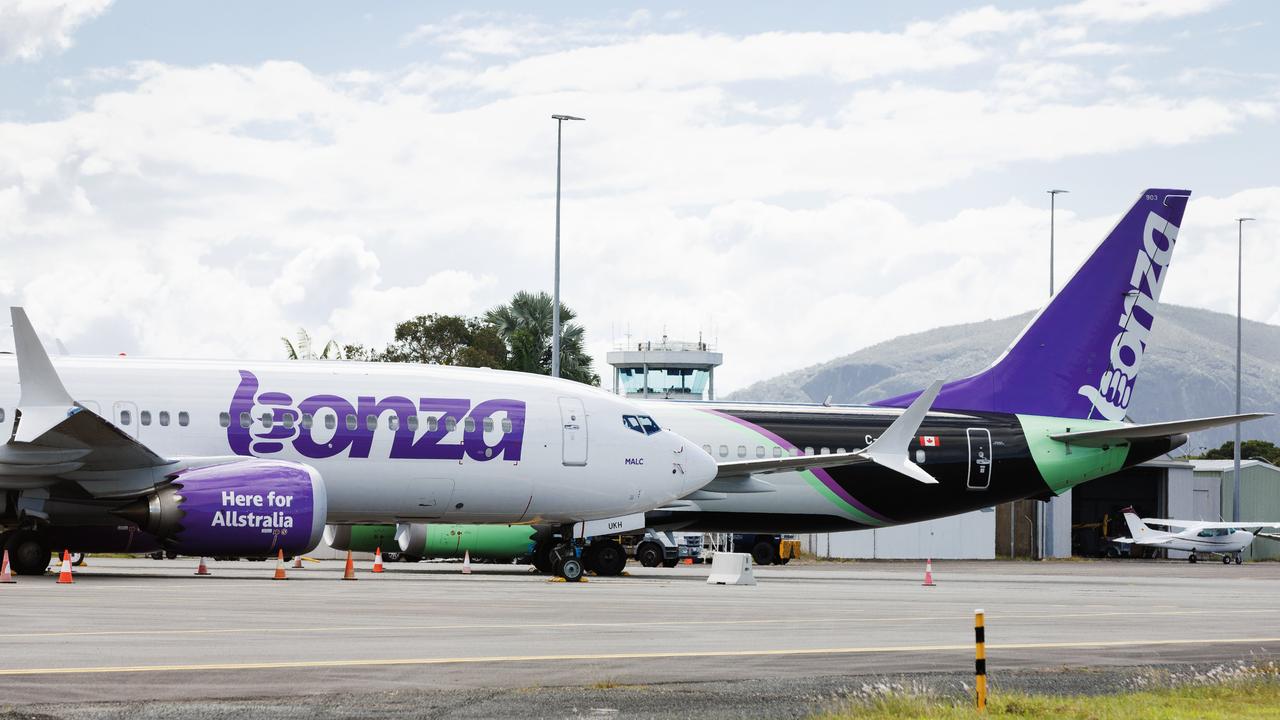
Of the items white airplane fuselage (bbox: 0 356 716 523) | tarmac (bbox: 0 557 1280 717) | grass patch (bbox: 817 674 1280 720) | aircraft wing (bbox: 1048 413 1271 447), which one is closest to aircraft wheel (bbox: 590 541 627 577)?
white airplane fuselage (bbox: 0 356 716 523)

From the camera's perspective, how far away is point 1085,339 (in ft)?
133

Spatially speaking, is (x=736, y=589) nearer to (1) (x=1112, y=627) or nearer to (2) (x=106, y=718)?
(1) (x=1112, y=627)

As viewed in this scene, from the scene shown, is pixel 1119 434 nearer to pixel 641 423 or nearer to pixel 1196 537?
pixel 641 423

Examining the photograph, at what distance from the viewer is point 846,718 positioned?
10.9 metres

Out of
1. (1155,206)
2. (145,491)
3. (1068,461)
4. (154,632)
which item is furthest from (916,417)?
(154,632)

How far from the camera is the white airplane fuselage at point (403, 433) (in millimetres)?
28797

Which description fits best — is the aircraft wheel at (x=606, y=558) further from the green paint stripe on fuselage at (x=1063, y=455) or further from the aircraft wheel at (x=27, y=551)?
the aircraft wheel at (x=27, y=551)

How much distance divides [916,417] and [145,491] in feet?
56.9

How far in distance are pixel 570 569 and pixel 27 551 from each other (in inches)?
419

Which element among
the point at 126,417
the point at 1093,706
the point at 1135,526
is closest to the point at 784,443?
→ the point at 126,417

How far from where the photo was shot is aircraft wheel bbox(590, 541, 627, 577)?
117 ft

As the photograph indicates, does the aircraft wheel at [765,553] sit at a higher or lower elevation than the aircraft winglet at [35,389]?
lower

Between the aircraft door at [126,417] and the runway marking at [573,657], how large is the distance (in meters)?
16.1

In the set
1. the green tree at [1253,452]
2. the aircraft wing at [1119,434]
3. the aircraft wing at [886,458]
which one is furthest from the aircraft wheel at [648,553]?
the green tree at [1253,452]
